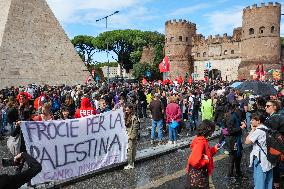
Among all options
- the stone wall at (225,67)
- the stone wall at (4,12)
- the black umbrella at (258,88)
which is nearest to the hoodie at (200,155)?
the black umbrella at (258,88)

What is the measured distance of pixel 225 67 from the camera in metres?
60.0

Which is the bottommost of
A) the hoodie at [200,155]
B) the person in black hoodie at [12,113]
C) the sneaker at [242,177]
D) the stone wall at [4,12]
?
the sneaker at [242,177]

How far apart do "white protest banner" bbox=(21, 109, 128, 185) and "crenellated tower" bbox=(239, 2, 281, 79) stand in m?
45.1

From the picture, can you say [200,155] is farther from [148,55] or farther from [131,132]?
[148,55]

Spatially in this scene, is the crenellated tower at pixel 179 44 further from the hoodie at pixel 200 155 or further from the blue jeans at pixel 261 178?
the hoodie at pixel 200 155

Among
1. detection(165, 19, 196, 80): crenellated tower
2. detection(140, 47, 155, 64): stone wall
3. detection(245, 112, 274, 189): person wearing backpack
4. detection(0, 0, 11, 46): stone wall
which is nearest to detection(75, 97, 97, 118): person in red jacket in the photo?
detection(245, 112, 274, 189): person wearing backpack

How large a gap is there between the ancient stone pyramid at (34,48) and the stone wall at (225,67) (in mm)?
21329

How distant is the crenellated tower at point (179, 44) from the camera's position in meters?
60.4

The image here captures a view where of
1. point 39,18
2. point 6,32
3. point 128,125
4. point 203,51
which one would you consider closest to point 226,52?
point 203,51

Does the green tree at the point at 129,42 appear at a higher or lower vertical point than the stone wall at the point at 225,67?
higher

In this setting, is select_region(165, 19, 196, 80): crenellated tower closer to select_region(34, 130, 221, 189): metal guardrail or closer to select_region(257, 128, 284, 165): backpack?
select_region(34, 130, 221, 189): metal guardrail

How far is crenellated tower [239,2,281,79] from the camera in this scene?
168ft

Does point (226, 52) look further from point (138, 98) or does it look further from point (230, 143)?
point (230, 143)

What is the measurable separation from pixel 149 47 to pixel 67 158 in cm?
6473
